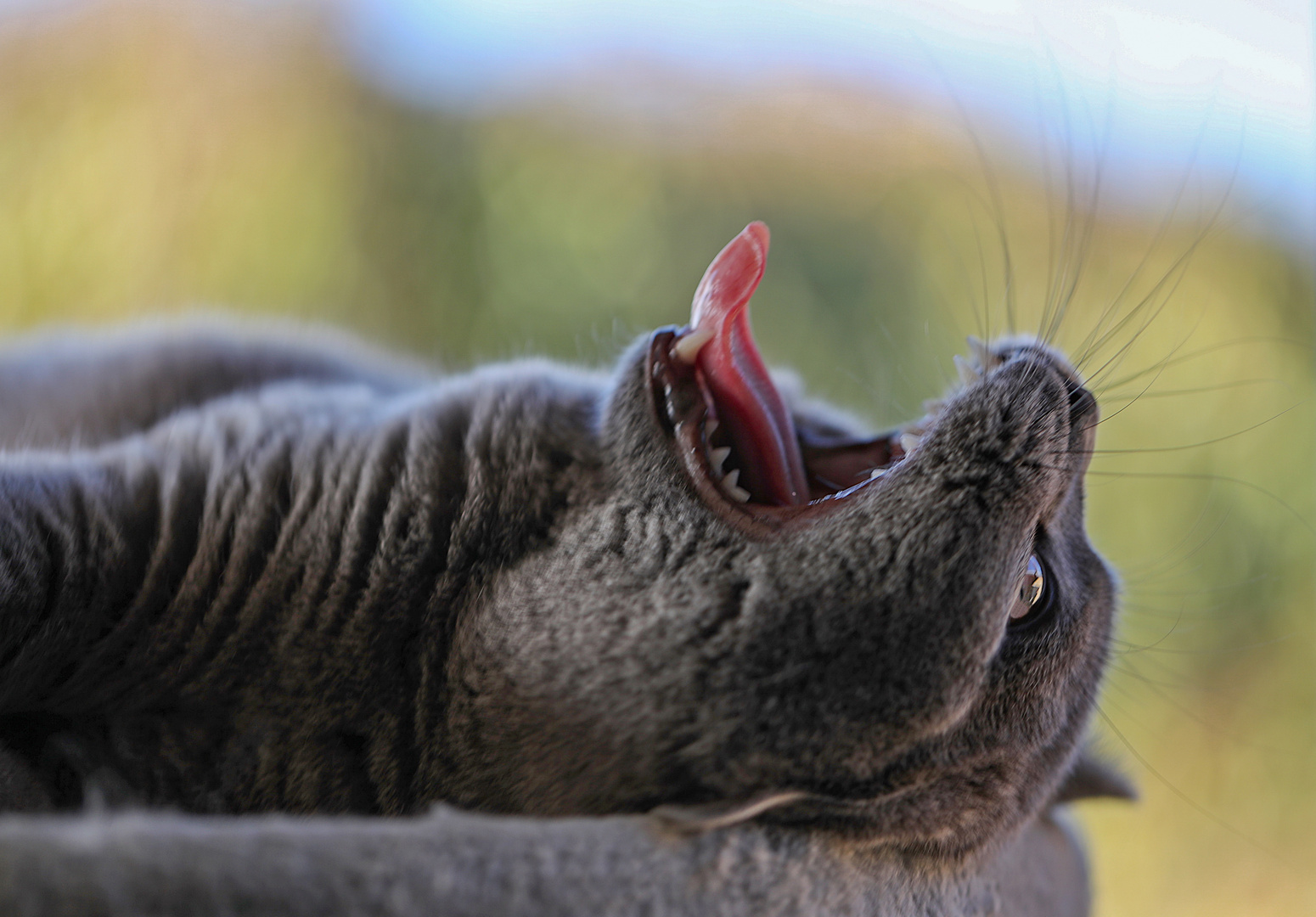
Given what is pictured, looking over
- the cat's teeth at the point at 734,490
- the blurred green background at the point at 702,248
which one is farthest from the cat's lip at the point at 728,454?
the blurred green background at the point at 702,248

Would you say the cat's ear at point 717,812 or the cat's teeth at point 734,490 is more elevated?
the cat's teeth at point 734,490

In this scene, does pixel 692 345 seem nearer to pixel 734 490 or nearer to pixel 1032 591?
pixel 734 490

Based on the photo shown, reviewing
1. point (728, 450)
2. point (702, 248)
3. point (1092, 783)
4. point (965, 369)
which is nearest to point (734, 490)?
point (728, 450)

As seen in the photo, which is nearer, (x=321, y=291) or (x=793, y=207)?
(x=321, y=291)

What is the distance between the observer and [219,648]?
1039 millimetres

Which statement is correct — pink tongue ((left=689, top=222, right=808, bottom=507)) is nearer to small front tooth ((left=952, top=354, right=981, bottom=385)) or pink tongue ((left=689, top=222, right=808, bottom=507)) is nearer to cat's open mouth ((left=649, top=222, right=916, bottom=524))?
cat's open mouth ((left=649, top=222, right=916, bottom=524))

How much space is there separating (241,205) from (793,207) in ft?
4.57

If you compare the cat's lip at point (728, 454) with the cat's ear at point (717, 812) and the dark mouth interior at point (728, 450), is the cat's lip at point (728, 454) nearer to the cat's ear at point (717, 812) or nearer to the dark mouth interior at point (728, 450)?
the dark mouth interior at point (728, 450)

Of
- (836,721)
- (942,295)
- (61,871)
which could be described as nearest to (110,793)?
(61,871)

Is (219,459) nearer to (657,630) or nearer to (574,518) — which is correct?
(574,518)

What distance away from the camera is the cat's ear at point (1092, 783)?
126cm

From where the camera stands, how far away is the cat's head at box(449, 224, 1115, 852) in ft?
3.01

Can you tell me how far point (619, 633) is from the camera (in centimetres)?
100

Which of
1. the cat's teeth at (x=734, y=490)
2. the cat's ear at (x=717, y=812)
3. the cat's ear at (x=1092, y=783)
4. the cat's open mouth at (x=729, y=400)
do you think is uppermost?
the cat's open mouth at (x=729, y=400)
